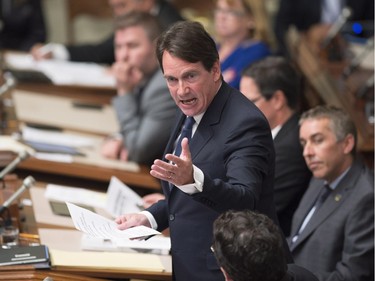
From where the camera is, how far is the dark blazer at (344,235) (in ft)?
10.7

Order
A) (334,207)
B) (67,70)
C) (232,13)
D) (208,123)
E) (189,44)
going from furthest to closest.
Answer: (67,70)
(232,13)
(334,207)
(208,123)
(189,44)

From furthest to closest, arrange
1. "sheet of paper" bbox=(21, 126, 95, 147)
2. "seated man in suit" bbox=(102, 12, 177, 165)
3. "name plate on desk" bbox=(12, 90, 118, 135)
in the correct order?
1. "name plate on desk" bbox=(12, 90, 118, 135)
2. "sheet of paper" bbox=(21, 126, 95, 147)
3. "seated man in suit" bbox=(102, 12, 177, 165)

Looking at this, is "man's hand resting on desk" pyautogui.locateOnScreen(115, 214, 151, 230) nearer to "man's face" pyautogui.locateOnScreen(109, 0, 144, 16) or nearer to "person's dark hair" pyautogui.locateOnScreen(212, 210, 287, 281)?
"person's dark hair" pyautogui.locateOnScreen(212, 210, 287, 281)

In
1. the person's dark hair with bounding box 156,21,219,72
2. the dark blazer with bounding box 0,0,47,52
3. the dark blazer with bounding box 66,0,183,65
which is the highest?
the dark blazer with bounding box 0,0,47,52

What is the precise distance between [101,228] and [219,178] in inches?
14.4

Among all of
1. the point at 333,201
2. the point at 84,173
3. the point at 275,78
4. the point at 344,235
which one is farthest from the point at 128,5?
the point at 344,235

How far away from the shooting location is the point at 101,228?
2611 millimetres

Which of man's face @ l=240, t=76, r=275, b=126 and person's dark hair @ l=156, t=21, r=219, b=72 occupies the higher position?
man's face @ l=240, t=76, r=275, b=126

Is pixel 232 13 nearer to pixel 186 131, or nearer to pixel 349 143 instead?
pixel 349 143

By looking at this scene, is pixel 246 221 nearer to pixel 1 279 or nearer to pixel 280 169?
pixel 1 279

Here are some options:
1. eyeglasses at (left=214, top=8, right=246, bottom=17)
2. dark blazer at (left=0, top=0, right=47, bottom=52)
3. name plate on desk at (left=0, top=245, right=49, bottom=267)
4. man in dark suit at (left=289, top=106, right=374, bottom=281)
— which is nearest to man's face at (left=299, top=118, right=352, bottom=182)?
man in dark suit at (left=289, top=106, right=374, bottom=281)

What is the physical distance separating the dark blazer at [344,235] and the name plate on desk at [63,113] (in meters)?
1.76

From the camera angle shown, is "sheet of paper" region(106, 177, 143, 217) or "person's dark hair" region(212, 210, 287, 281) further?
"sheet of paper" region(106, 177, 143, 217)

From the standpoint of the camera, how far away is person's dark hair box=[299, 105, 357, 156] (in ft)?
11.3
